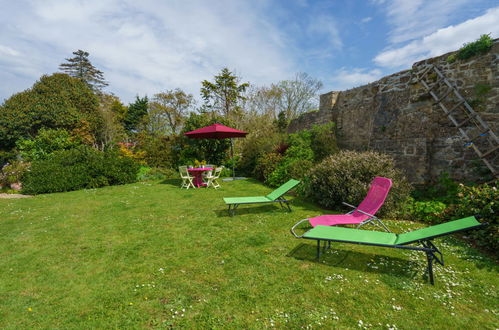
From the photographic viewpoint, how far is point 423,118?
6406mm

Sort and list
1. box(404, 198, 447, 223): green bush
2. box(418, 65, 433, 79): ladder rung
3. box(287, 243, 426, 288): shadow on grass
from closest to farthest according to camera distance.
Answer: box(287, 243, 426, 288): shadow on grass
box(404, 198, 447, 223): green bush
box(418, 65, 433, 79): ladder rung

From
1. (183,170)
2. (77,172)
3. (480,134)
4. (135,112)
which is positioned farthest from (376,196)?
(135,112)

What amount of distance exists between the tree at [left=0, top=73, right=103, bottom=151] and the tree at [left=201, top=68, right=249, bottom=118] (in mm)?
8167

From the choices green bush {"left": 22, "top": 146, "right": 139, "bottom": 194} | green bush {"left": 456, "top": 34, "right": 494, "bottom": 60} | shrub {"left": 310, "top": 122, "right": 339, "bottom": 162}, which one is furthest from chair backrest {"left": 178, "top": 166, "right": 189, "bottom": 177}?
green bush {"left": 456, "top": 34, "right": 494, "bottom": 60}

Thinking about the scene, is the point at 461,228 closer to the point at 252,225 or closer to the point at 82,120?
the point at 252,225

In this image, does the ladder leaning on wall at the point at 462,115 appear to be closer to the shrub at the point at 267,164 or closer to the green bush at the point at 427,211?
the green bush at the point at 427,211

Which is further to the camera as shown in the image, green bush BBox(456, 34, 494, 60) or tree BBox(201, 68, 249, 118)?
tree BBox(201, 68, 249, 118)

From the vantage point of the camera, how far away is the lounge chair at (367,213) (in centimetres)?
388

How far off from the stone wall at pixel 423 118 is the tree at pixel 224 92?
12013mm

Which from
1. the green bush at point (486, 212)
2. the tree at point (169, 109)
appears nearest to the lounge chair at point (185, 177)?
the green bush at point (486, 212)

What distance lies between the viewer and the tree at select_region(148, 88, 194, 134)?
1925cm

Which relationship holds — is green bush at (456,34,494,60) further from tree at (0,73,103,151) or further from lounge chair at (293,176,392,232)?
tree at (0,73,103,151)

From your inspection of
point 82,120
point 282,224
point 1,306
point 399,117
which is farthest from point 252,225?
point 82,120

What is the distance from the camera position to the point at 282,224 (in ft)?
15.2
